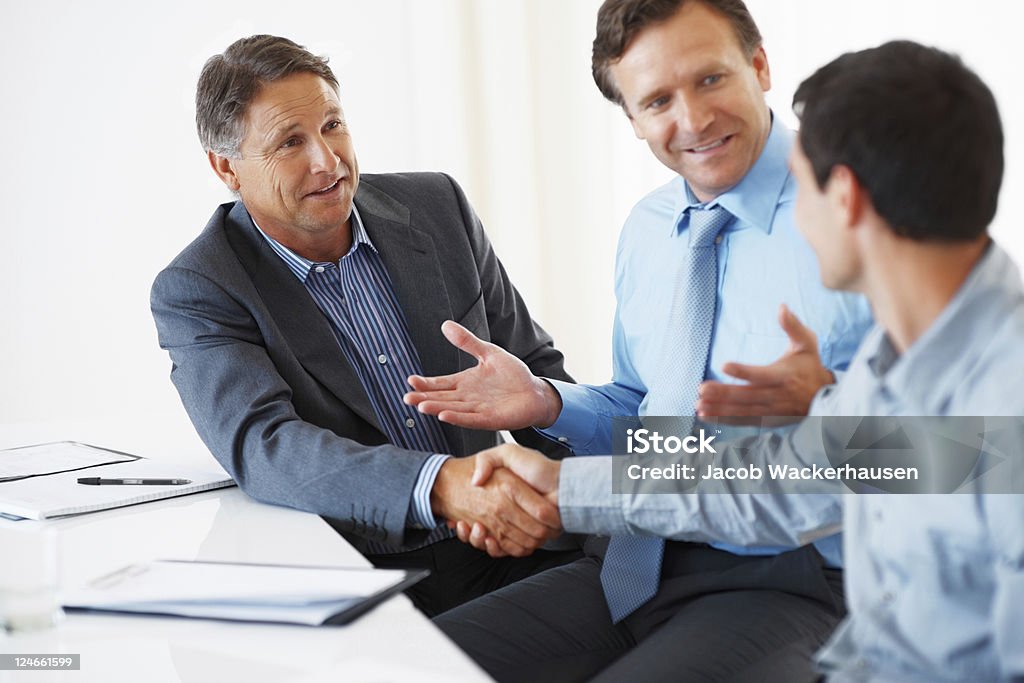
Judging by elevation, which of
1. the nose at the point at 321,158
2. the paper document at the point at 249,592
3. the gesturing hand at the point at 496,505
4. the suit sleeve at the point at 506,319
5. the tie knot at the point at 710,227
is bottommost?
the gesturing hand at the point at 496,505

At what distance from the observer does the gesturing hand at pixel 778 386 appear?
1.26 m

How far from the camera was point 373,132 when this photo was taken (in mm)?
3857

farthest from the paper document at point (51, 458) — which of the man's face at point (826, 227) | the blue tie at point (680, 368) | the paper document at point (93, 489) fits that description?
the man's face at point (826, 227)

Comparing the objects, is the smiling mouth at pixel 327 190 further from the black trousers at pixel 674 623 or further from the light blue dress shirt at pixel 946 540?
the light blue dress shirt at pixel 946 540

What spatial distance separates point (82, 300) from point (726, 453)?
8.95 feet

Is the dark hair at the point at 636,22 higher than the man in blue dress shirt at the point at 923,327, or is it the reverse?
the dark hair at the point at 636,22

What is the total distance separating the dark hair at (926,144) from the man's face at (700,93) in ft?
2.05

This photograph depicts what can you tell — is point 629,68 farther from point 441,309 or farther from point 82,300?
point 82,300

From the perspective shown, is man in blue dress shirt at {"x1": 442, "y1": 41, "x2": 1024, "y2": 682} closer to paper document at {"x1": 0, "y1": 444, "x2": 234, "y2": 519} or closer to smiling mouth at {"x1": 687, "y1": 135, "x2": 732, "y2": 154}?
smiling mouth at {"x1": 687, "y1": 135, "x2": 732, "y2": 154}

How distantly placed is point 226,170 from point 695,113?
953 millimetres

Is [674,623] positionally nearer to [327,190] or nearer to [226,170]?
[327,190]

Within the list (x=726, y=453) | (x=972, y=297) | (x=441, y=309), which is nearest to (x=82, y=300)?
(x=441, y=309)

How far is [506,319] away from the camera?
7.29ft

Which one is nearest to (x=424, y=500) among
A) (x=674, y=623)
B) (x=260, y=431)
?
(x=260, y=431)
